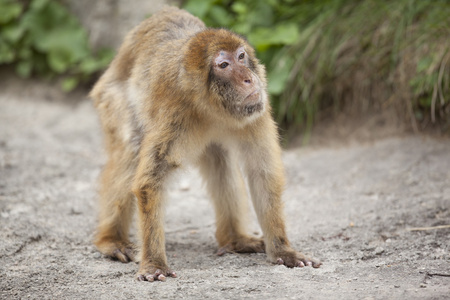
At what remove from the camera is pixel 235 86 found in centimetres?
413

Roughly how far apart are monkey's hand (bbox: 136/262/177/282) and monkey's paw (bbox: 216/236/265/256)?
0.71 meters

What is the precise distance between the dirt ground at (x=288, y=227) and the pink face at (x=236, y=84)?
0.75m

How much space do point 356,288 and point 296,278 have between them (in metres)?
0.48

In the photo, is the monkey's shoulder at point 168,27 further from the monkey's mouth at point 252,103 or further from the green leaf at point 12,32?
the green leaf at point 12,32

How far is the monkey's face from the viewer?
13.5 feet

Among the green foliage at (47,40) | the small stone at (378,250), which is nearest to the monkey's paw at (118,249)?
the small stone at (378,250)

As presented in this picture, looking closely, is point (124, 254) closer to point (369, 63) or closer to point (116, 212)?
point (116, 212)

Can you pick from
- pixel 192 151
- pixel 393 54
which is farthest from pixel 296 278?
pixel 393 54

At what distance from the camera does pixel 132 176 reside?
4727mm

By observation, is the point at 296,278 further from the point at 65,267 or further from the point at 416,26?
the point at 416,26

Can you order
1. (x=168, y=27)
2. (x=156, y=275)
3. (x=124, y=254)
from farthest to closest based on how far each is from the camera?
(x=168, y=27), (x=124, y=254), (x=156, y=275)

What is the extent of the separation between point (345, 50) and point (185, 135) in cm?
367

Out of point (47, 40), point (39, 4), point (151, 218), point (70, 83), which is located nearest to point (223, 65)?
point (151, 218)

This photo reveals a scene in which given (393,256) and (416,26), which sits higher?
(416,26)
